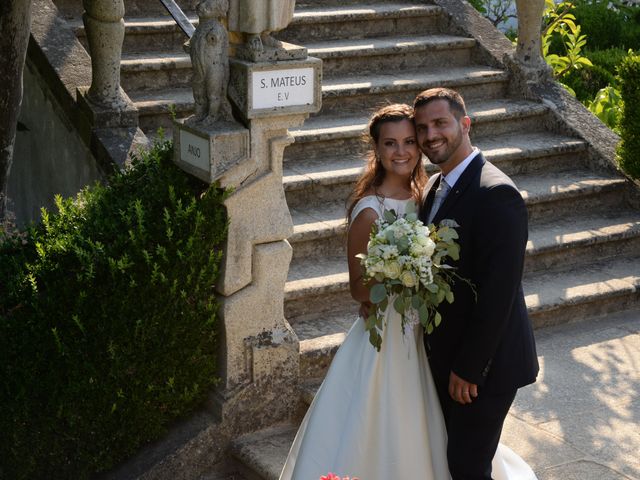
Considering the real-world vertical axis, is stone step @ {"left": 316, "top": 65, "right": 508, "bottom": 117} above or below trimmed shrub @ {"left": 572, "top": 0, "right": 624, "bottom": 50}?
above

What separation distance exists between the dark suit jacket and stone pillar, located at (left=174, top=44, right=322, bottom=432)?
3.42ft

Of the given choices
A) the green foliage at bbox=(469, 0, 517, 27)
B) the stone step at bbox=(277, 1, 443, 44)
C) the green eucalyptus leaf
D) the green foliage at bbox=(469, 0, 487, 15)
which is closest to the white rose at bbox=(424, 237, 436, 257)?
the green eucalyptus leaf

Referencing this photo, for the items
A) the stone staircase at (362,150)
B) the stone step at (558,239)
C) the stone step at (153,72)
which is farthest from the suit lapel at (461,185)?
the stone step at (153,72)

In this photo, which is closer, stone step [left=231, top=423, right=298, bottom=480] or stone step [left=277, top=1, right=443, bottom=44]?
stone step [left=231, top=423, right=298, bottom=480]

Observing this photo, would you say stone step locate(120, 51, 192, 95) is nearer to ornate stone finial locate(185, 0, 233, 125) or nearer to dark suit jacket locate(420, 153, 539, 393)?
ornate stone finial locate(185, 0, 233, 125)

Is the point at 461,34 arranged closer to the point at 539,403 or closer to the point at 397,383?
the point at 539,403

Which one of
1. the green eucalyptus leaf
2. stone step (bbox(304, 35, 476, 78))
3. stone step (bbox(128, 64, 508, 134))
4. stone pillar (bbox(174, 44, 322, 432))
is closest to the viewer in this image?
the green eucalyptus leaf

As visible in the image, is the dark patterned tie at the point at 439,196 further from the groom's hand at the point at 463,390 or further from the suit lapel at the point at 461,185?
the groom's hand at the point at 463,390

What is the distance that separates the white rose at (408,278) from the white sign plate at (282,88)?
128cm

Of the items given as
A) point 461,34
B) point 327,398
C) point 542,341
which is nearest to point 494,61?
point 461,34

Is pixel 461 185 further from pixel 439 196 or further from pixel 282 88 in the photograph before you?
pixel 282 88

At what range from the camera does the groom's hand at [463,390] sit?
4227mm

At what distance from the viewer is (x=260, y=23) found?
15.9 feet

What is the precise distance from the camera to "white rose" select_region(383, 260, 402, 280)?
4.02 m
